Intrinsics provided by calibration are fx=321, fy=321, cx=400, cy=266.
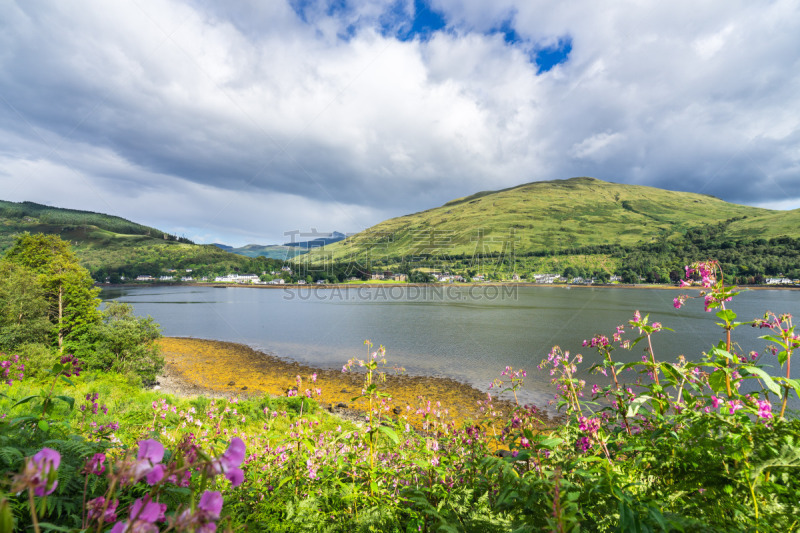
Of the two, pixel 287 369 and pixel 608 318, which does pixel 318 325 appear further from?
→ pixel 608 318

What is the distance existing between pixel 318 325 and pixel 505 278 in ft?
333

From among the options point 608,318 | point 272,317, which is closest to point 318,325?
point 272,317

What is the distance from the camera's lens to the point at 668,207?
197 metres

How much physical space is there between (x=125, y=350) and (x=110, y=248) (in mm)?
202425

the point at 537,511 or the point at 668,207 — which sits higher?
the point at 668,207

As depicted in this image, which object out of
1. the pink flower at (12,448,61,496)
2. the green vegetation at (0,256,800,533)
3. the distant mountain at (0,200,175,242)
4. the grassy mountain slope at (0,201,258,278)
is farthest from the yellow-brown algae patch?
the distant mountain at (0,200,175,242)

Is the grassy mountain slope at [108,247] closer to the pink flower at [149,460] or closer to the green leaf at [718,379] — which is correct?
the pink flower at [149,460]

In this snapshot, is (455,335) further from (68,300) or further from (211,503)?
(211,503)

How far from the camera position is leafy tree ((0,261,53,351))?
1562 centimetres

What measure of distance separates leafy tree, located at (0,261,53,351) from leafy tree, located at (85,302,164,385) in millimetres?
2471

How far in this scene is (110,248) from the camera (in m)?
167

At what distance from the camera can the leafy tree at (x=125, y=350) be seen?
16531 millimetres

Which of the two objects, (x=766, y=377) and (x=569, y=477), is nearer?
(x=766, y=377)

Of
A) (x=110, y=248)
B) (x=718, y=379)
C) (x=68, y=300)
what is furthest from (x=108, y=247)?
(x=718, y=379)
